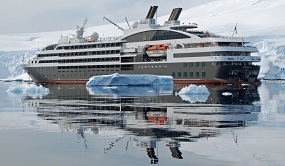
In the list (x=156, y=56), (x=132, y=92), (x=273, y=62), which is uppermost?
(x=273, y=62)

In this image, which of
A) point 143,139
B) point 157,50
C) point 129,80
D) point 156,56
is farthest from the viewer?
point 156,56

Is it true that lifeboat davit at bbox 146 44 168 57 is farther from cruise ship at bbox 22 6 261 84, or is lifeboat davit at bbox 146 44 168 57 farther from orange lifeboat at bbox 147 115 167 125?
orange lifeboat at bbox 147 115 167 125

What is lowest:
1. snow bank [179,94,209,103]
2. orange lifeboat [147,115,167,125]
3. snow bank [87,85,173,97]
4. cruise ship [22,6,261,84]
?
orange lifeboat [147,115,167,125]

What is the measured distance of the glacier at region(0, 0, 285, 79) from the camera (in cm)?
10181

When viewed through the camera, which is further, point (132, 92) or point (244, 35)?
point (244, 35)

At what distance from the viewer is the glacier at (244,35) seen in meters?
102

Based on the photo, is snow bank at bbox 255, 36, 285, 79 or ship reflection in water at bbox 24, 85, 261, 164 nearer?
ship reflection in water at bbox 24, 85, 261, 164

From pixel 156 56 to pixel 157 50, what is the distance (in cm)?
111

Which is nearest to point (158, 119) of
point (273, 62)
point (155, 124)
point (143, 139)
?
point (155, 124)

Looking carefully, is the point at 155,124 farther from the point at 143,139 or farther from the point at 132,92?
the point at 132,92

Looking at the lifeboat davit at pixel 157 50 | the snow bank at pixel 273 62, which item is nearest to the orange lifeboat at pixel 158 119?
the lifeboat davit at pixel 157 50

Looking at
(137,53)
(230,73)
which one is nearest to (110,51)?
(137,53)

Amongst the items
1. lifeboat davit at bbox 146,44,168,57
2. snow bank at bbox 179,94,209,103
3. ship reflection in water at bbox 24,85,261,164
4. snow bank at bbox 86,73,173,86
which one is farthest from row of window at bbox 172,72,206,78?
ship reflection in water at bbox 24,85,261,164

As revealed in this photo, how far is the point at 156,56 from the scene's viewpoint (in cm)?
7388
